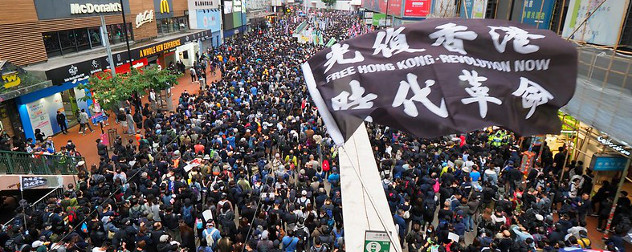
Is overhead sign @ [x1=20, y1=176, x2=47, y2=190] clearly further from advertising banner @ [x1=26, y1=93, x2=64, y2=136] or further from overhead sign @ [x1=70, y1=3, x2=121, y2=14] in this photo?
overhead sign @ [x1=70, y1=3, x2=121, y2=14]

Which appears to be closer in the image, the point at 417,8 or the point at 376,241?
the point at 376,241

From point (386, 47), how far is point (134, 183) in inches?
389

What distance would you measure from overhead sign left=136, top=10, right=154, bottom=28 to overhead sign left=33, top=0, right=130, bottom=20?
2.33 m

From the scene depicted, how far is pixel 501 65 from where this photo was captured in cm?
438

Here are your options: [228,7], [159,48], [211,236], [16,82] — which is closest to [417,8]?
[159,48]

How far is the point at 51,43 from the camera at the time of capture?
64.9 ft

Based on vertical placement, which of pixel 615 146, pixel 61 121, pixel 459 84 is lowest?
pixel 61 121

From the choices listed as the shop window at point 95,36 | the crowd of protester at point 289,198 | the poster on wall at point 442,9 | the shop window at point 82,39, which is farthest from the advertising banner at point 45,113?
the poster on wall at point 442,9

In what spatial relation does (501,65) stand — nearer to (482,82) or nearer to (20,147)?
(482,82)

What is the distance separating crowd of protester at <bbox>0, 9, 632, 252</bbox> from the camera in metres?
8.88

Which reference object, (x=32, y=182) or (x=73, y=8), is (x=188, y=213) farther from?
(x=73, y=8)

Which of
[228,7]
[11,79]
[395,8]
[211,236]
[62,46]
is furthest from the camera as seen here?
[228,7]

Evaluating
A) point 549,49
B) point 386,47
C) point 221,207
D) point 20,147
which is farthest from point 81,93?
point 549,49

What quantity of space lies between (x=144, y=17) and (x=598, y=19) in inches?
1018
